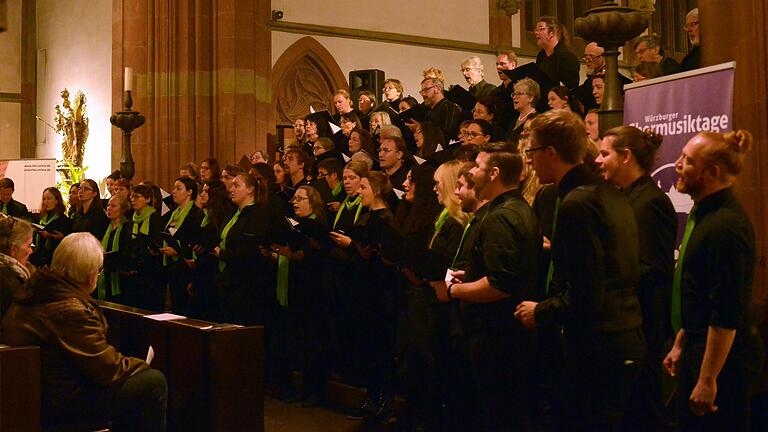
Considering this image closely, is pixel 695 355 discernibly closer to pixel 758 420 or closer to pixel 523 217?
pixel 758 420

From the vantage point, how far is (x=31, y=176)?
13.2m

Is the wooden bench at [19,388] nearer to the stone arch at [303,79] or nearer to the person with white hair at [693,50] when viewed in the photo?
the person with white hair at [693,50]

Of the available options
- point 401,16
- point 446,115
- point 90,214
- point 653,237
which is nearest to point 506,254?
point 653,237

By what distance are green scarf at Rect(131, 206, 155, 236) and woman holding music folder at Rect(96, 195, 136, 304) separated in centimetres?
13

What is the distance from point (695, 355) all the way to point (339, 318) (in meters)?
3.96

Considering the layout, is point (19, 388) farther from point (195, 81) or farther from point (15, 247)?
point (195, 81)

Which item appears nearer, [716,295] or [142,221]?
[716,295]

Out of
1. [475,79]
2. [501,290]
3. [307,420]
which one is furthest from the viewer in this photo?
[475,79]

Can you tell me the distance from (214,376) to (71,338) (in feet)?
3.04

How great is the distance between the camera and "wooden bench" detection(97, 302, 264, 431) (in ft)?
17.4

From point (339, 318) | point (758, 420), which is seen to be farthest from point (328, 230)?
point (758, 420)

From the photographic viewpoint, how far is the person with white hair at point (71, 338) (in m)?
4.59

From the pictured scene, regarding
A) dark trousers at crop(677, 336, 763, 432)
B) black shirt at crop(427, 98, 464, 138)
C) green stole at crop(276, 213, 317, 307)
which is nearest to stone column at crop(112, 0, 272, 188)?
black shirt at crop(427, 98, 464, 138)

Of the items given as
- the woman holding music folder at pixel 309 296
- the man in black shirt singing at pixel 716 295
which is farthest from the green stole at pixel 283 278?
the man in black shirt singing at pixel 716 295
